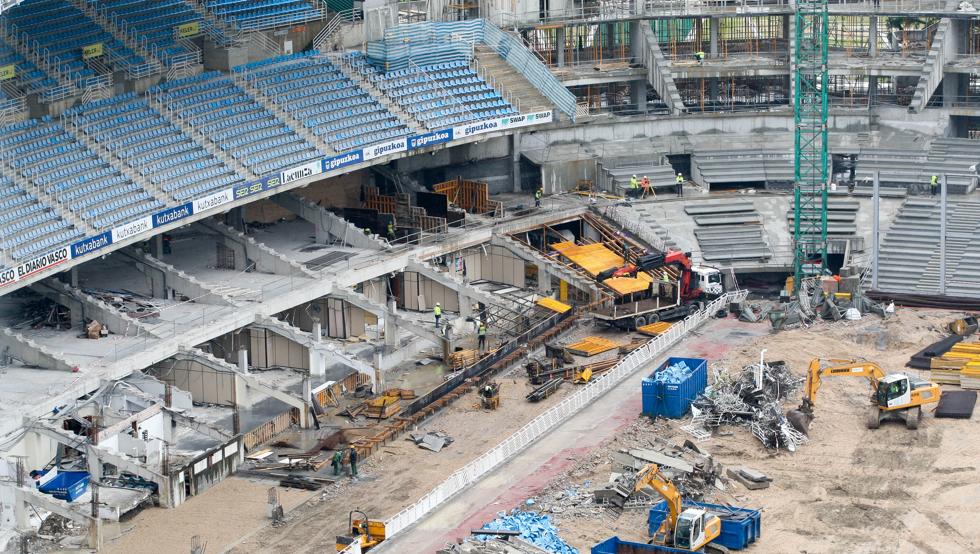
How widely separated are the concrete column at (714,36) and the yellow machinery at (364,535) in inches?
1746

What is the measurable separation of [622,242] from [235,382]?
21.9m

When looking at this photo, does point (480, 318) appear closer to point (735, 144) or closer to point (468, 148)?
point (468, 148)

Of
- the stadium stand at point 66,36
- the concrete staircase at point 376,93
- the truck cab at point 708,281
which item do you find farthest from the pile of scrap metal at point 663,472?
the stadium stand at point 66,36

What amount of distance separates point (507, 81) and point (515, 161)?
3692mm

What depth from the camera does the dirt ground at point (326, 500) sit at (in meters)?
51.0

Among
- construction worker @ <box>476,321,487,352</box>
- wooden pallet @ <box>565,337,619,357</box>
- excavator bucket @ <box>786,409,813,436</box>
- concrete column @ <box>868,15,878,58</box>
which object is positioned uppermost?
concrete column @ <box>868,15,878,58</box>

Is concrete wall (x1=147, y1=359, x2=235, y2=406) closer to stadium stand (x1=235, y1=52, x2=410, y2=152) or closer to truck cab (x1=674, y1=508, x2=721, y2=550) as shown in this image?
stadium stand (x1=235, y1=52, x2=410, y2=152)

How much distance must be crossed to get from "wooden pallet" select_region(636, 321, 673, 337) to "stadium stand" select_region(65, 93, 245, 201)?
15.7 m

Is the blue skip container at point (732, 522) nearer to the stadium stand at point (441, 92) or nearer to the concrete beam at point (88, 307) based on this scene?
the concrete beam at point (88, 307)

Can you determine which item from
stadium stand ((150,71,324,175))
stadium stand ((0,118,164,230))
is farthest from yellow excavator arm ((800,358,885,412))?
stadium stand ((0,118,164,230))

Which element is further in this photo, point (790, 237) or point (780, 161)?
point (780, 161)

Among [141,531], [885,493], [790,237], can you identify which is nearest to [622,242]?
[790,237]

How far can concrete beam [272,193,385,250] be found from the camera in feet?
238

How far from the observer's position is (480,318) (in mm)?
70438
